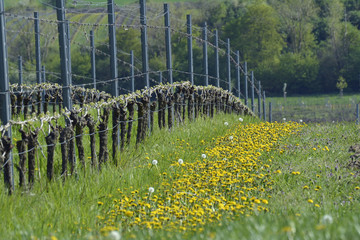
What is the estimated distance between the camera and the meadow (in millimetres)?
5250

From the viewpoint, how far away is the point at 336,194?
7664 millimetres

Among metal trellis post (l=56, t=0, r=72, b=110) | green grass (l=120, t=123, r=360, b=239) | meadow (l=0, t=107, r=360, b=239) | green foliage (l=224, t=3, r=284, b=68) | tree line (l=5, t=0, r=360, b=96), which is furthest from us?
green foliage (l=224, t=3, r=284, b=68)

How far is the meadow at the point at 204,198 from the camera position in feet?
17.2

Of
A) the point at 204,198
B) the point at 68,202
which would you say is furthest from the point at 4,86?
the point at 204,198

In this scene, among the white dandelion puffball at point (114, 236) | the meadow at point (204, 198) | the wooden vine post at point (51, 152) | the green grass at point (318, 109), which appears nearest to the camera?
the white dandelion puffball at point (114, 236)

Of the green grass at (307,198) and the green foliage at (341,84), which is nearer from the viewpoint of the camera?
the green grass at (307,198)

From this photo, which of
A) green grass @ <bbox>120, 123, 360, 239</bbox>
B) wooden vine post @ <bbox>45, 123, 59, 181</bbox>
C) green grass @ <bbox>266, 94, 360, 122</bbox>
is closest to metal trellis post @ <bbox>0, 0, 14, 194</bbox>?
wooden vine post @ <bbox>45, 123, 59, 181</bbox>

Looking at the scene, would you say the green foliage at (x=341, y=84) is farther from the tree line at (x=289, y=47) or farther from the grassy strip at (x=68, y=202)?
the grassy strip at (x=68, y=202)

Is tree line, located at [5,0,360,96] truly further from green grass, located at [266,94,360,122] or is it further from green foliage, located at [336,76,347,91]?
green grass, located at [266,94,360,122]

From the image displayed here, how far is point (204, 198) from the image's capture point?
739cm

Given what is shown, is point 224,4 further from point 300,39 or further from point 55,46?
point 55,46

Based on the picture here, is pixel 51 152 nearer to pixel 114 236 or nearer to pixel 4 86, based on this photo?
pixel 4 86

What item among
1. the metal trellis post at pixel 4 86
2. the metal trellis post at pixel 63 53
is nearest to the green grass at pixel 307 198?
the metal trellis post at pixel 63 53

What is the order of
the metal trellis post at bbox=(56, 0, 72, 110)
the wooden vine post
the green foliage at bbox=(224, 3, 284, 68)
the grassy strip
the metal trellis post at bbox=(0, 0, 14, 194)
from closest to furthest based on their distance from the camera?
the grassy strip < the metal trellis post at bbox=(0, 0, 14, 194) < the wooden vine post < the metal trellis post at bbox=(56, 0, 72, 110) < the green foliage at bbox=(224, 3, 284, 68)
